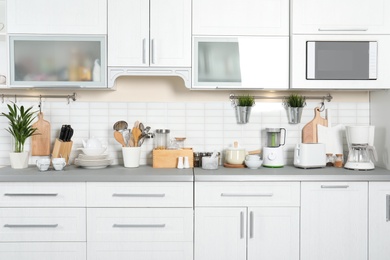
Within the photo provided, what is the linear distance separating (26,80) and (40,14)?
0.47 metres

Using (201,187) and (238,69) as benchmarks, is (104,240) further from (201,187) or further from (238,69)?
(238,69)

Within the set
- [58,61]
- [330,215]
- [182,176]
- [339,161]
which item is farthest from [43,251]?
[339,161]

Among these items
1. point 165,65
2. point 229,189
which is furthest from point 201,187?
point 165,65

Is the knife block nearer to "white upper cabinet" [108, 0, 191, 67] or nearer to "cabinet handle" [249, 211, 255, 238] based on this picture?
"white upper cabinet" [108, 0, 191, 67]

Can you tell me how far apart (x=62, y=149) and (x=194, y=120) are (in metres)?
→ 1.02

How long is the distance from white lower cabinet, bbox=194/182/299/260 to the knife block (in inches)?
42.1

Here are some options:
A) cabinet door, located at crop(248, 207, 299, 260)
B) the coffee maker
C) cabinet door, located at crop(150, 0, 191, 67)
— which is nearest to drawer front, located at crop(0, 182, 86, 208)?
cabinet door, located at crop(150, 0, 191, 67)

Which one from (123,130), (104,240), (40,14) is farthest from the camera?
(123,130)

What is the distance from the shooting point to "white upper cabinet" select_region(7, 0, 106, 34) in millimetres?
2930

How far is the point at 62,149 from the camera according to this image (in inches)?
122

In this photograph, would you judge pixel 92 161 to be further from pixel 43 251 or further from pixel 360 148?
pixel 360 148

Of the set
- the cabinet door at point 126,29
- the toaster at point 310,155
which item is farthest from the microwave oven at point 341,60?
the cabinet door at point 126,29

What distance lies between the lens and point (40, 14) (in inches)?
115

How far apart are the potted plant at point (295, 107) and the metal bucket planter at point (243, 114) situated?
316 millimetres
